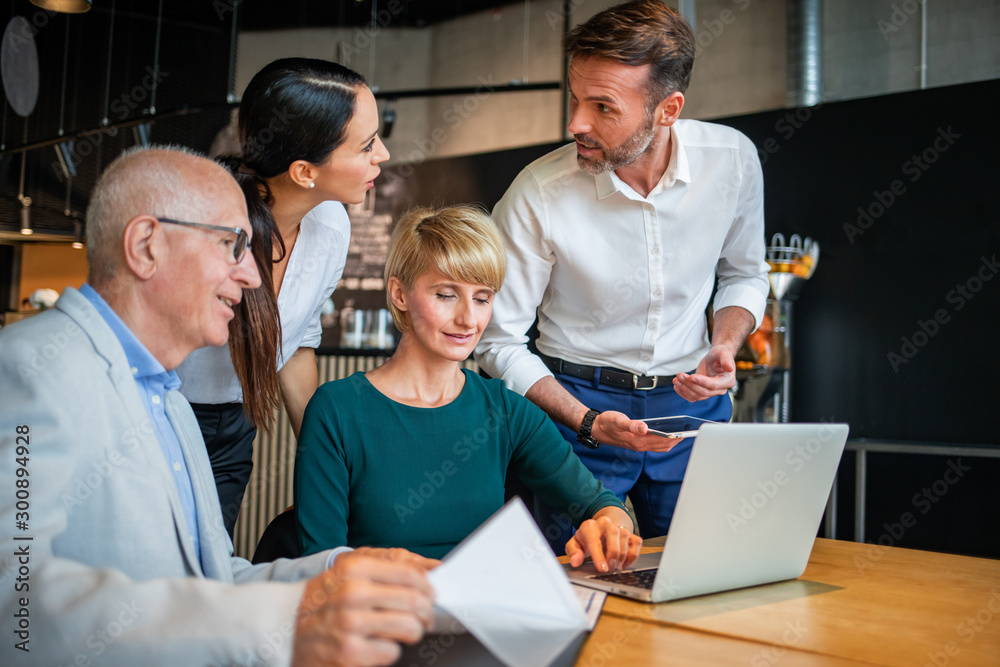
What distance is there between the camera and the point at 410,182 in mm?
6633

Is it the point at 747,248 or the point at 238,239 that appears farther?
the point at 747,248

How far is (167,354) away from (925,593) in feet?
3.82

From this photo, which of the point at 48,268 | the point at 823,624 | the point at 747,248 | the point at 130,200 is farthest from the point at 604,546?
the point at 48,268

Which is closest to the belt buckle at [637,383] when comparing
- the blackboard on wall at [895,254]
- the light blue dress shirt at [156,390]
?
the light blue dress shirt at [156,390]

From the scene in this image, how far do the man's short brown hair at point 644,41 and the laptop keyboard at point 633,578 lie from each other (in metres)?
1.17

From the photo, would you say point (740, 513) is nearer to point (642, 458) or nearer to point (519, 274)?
point (642, 458)

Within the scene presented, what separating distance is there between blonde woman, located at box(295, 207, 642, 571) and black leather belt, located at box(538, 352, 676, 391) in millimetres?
307

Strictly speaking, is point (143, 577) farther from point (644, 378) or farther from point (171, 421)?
point (644, 378)

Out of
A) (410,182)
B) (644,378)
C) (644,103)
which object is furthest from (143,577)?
(410,182)

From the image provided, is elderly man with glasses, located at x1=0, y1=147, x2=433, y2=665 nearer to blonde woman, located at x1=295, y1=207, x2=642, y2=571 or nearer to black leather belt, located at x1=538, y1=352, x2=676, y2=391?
blonde woman, located at x1=295, y1=207, x2=642, y2=571

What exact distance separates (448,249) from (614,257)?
1.85 ft

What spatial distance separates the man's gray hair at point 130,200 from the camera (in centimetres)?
108

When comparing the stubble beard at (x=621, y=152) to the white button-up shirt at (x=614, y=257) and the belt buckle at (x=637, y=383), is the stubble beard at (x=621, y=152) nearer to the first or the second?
the white button-up shirt at (x=614, y=257)

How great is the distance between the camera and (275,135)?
5.83 ft
